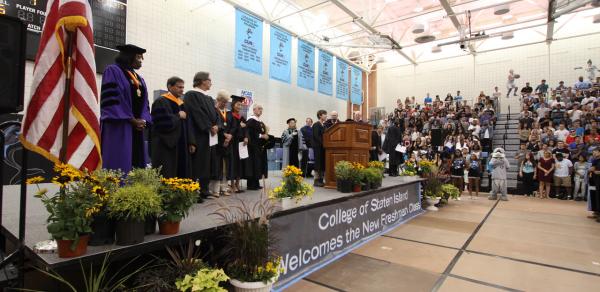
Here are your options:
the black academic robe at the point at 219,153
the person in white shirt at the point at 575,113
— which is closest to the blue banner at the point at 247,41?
the black academic robe at the point at 219,153

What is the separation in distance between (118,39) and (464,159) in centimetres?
1007

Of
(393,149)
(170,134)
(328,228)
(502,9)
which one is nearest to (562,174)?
(393,149)

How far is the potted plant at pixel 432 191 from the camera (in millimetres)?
6840

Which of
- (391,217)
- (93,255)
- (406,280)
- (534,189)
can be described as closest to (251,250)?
(93,255)

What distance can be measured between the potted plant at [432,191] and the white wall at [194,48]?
602 cm

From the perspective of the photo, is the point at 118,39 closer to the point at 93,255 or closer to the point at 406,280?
the point at 93,255

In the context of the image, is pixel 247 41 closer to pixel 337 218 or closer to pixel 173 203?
pixel 337 218

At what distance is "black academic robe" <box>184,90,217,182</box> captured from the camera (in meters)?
3.54

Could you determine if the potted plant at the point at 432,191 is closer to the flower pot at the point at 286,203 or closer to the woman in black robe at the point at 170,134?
the flower pot at the point at 286,203

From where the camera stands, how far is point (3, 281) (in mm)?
1756

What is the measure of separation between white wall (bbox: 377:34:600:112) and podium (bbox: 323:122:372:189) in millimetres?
15393

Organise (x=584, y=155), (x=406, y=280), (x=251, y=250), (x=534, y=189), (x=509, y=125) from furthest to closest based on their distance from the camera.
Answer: (x=509, y=125) < (x=534, y=189) < (x=584, y=155) < (x=406, y=280) < (x=251, y=250)

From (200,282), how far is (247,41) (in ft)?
26.1

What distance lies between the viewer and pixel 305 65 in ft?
37.5
